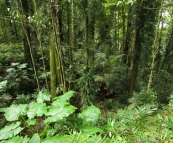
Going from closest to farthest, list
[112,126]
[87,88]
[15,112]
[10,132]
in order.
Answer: [112,126] → [10,132] → [15,112] → [87,88]

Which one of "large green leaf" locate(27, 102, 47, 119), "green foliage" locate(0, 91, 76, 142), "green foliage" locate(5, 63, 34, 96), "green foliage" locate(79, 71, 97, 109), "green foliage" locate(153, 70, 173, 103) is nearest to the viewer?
"green foliage" locate(0, 91, 76, 142)

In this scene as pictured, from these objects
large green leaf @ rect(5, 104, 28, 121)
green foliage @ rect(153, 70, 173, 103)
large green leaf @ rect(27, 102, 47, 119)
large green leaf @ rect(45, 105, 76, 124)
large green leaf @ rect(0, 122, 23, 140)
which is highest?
large green leaf @ rect(45, 105, 76, 124)

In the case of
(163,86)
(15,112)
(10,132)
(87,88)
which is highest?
(15,112)

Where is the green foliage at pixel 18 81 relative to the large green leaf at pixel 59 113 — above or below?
below

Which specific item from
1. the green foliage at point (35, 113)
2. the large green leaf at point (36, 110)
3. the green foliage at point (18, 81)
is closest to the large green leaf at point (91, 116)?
the green foliage at point (35, 113)

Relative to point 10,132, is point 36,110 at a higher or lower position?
higher

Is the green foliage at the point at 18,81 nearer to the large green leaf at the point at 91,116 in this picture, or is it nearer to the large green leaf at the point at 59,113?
the large green leaf at the point at 59,113

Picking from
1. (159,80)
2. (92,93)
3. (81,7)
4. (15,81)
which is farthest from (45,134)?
(159,80)

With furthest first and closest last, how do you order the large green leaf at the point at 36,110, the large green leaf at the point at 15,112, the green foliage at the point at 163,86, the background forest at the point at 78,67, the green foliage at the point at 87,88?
1. the green foliage at the point at 163,86
2. the green foliage at the point at 87,88
3. the background forest at the point at 78,67
4. the large green leaf at the point at 15,112
5. the large green leaf at the point at 36,110

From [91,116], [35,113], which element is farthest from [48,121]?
[91,116]

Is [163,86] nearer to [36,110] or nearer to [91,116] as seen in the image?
[91,116]

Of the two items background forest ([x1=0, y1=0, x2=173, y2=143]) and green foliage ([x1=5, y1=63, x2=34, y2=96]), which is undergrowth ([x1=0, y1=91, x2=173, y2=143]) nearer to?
background forest ([x1=0, y1=0, x2=173, y2=143])

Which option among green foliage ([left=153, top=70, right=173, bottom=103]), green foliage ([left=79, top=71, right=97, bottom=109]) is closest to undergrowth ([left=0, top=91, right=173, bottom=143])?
green foliage ([left=79, top=71, right=97, bottom=109])

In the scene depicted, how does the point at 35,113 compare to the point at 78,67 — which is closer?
the point at 35,113
